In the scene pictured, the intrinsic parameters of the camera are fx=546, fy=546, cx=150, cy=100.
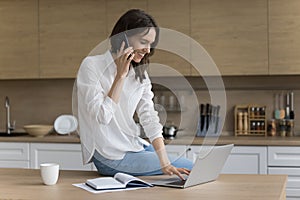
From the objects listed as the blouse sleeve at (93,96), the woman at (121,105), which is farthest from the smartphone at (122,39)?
the blouse sleeve at (93,96)

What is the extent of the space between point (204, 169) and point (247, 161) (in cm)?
201

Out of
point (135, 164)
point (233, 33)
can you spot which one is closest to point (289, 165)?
point (233, 33)

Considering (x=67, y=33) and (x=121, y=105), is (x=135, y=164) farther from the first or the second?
(x=67, y=33)

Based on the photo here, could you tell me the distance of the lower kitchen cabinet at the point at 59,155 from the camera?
14.7 ft

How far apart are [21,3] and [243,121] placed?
86.8 inches

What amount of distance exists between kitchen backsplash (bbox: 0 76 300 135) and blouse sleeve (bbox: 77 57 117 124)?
227 cm

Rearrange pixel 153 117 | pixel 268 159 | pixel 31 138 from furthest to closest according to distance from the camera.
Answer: pixel 31 138 < pixel 268 159 < pixel 153 117

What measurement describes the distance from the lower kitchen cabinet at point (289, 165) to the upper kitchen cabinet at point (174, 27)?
99cm

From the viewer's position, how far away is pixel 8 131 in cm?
504

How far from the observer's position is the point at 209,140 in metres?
4.48

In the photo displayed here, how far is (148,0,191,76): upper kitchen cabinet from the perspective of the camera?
452cm

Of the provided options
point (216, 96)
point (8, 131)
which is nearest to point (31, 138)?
point (8, 131)

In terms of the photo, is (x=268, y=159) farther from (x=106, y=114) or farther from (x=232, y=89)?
(x=106, y=114)

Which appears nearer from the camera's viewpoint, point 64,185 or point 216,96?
point 64,185
